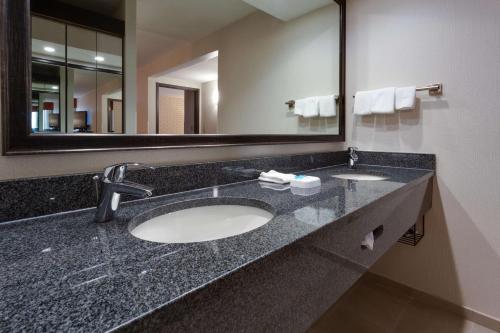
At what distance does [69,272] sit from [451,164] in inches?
72.3

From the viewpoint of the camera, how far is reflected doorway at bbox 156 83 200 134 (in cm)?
101

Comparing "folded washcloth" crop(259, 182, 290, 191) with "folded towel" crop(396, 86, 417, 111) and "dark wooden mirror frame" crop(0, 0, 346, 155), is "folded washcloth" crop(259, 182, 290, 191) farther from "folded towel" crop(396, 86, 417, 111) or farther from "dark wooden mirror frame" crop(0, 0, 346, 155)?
"folded towel" crop(396, 86, 417, 111)

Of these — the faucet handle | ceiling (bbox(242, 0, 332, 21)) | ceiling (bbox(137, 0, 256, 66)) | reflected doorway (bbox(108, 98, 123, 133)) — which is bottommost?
the faucet handle

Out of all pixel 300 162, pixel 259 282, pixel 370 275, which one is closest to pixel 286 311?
pixel 259 282

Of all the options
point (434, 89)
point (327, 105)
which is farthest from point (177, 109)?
point (434, 89)

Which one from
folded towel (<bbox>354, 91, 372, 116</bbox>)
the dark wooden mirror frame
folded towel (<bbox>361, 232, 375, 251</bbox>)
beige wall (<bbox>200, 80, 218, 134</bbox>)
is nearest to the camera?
the dark wooden mirror frame

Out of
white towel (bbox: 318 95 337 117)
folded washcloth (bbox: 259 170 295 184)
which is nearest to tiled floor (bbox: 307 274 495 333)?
folded washcloth (bbox: 259 170 295 184)

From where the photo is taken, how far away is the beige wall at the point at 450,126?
143cm

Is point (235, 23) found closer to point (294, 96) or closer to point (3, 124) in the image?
point (294, 96)

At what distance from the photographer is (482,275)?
1.49m

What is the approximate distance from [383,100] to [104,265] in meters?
1.75

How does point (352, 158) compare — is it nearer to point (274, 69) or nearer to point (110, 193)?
point (274, 69)

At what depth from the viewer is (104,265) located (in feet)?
1.47

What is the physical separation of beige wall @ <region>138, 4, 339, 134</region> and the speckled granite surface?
6.7 inches
